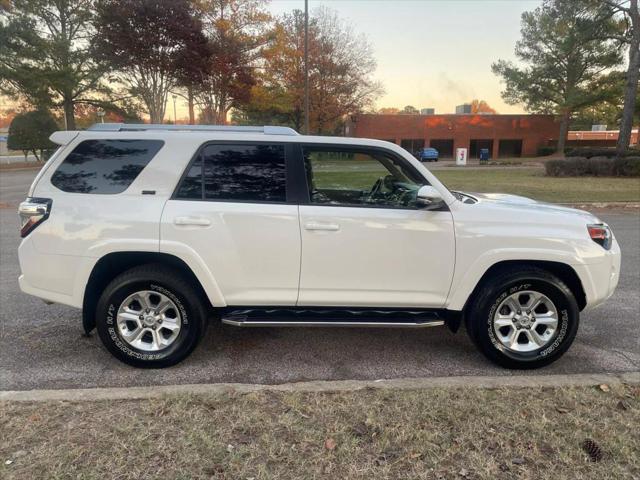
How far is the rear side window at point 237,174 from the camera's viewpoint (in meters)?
3.54

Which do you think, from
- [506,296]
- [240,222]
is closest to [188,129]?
[240,222]

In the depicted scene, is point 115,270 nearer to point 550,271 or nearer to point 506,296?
point 506,296

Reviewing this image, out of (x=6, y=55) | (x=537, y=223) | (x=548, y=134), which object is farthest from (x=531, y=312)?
(x=548, y=134)

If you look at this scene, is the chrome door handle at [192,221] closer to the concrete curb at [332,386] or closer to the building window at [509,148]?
the concrete curb at [332,386]

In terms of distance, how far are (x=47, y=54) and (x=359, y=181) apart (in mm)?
34692

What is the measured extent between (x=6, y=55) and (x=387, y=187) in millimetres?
35309

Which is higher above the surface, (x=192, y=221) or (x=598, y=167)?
(x=598, y=167)

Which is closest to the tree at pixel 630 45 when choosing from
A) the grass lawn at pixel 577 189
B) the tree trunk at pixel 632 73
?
the tree trunk at pixel 632 73

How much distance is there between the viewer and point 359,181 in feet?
13.2

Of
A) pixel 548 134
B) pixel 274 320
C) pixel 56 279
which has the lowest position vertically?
pixel 274 320

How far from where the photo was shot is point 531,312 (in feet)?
11.8

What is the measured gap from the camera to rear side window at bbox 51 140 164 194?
3.53 metres

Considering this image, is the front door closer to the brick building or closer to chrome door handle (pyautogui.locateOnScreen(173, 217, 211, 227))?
chrome door handle (pyautogui.locateOnScreen(173, 217, 211, 227))

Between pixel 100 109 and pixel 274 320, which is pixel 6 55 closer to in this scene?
pixel 100 109
